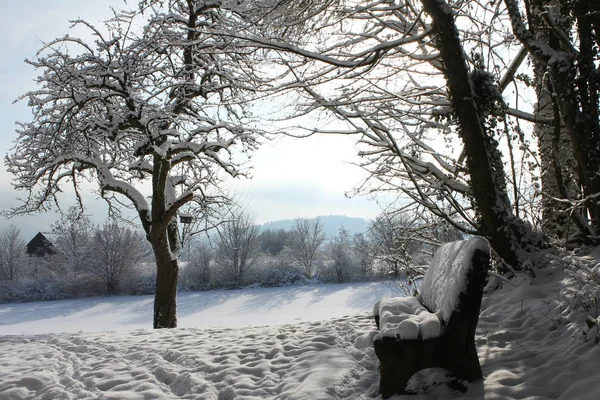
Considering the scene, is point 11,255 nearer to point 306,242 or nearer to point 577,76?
point 306,242

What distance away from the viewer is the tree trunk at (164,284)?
1035cm

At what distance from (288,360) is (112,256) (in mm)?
29660

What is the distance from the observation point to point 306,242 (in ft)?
123

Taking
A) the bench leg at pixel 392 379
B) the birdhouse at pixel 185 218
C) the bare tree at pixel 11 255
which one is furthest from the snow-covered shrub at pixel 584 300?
the bare tree at pixel 11 255

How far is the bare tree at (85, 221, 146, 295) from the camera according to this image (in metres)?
30.5

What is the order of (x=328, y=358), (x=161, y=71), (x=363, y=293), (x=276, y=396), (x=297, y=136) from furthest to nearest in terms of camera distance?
(x=363, y=293), (x=161, y=71), (x=297, y=136), (x=328, y=358), (x=276, y=396)

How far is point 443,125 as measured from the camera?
705cm

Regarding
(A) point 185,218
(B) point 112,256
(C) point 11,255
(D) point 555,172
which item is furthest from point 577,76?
(C) point 11,255

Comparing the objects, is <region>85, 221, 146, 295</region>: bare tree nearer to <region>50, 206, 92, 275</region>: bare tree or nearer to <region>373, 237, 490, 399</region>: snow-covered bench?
<region>50, 206, 92, 275</region>: bare tree

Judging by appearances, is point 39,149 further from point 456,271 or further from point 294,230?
point 294,230

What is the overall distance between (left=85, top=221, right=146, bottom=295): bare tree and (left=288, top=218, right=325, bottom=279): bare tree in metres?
13.3

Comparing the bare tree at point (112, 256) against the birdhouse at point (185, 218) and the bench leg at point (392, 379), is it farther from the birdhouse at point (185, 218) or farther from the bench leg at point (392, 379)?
the bench leg at point (392, 379)

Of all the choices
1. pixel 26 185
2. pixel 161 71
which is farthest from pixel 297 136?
pixel 26 185

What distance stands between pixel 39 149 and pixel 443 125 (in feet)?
31.0
